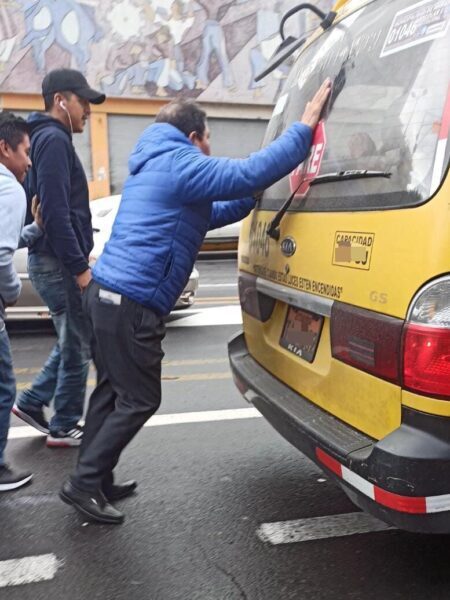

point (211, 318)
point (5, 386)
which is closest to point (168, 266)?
point (5, 386)

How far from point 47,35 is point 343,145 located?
19.0 m

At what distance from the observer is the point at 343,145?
245 centimetres

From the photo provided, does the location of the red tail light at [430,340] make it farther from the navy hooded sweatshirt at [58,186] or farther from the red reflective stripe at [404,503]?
the navy hooded sweatshirt at [58,186]

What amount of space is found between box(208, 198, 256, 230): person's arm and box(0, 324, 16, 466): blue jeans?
47.2 inches

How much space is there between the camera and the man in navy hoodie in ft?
10.8

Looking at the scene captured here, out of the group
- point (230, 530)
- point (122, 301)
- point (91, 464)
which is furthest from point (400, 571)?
point (122, 301)

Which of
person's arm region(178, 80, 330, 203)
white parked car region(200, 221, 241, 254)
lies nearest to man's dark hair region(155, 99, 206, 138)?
person's arm region(178, 80, 330, 203)

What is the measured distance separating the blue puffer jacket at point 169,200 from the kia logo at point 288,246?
267 mm

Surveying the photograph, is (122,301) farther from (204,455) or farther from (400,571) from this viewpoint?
(400,571)

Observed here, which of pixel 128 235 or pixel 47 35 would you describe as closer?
pixel 128 235

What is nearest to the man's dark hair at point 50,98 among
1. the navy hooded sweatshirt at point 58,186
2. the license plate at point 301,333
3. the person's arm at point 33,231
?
the navy hooded sweatshirt at point 58,186

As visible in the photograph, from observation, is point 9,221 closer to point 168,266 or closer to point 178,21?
point 168,266

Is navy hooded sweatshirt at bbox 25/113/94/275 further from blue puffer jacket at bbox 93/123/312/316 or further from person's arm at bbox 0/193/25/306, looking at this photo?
blue puffer jacket at bbox 93/123/312/316

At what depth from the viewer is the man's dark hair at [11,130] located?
3.15 metres
